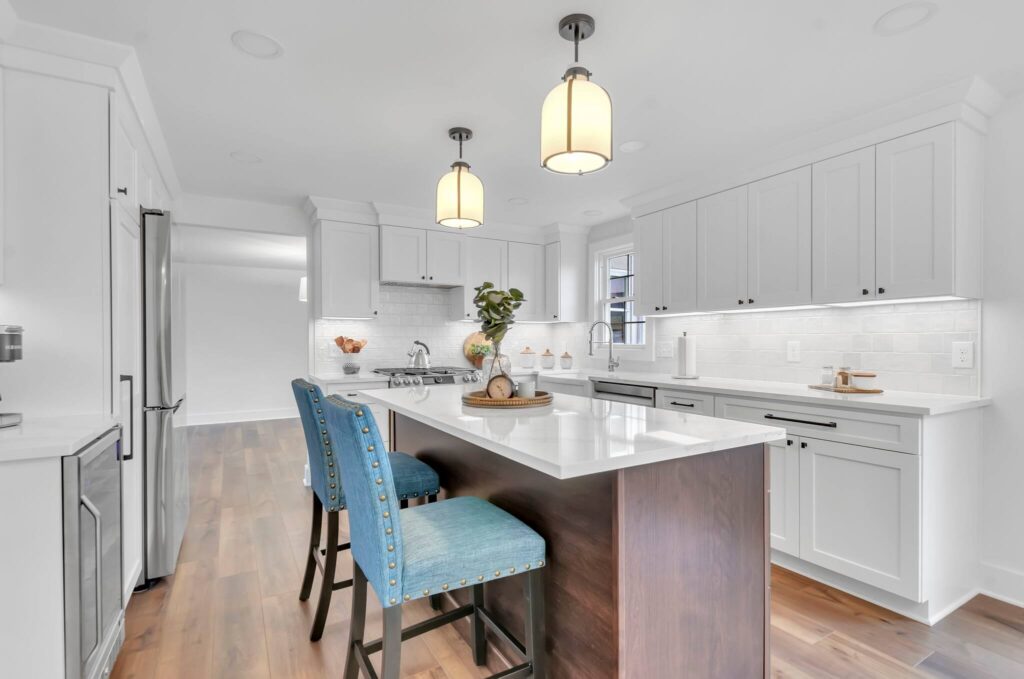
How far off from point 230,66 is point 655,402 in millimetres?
3055

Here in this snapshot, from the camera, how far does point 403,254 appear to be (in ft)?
15.3

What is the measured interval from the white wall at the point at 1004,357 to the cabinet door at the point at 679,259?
1.58m

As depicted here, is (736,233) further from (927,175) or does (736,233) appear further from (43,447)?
(43,447)

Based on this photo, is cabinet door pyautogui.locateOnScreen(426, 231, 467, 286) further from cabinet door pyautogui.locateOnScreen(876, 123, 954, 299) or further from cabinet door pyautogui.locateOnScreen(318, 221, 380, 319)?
cabinet door pyautogui.locateOnScreen(876, 123, 954, 299)

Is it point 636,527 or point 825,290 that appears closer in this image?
point 636,527

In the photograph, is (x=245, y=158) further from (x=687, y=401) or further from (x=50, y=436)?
(x=687, y=401)

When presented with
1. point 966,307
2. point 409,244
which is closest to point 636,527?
point 966,307

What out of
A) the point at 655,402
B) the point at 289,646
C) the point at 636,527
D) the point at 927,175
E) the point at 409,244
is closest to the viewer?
the point at 636,527

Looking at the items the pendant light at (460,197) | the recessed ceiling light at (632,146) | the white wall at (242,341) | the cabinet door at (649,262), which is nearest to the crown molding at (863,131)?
→ the cabinet door at (649,262)

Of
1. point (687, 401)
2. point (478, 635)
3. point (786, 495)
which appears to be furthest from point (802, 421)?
point (478, 635)

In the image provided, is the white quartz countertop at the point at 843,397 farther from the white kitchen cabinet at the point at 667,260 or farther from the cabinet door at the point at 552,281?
the cabinet door at the point at 552,281

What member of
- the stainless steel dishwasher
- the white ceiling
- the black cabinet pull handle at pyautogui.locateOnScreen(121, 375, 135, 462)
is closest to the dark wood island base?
the white ceiling

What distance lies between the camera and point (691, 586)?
4.84 ft

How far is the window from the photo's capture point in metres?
4.98
